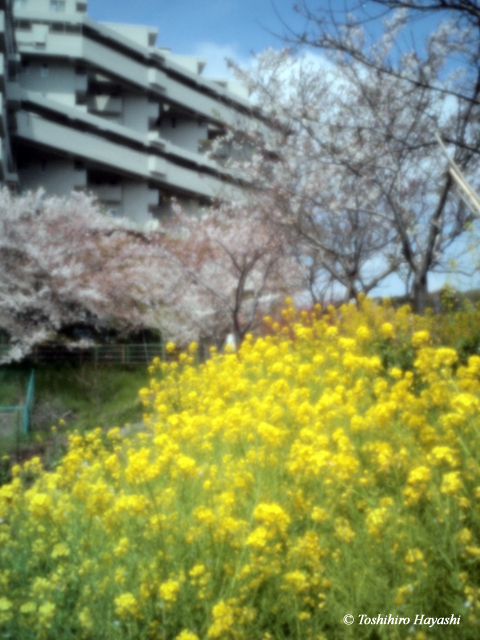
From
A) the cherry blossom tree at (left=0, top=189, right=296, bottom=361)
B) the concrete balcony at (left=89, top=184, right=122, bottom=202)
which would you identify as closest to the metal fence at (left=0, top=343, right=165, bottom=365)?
the cherry blossom tree at (left=0, top=189, right=296, bottom=361)

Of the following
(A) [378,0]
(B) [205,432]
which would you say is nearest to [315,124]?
(A) [378,0]

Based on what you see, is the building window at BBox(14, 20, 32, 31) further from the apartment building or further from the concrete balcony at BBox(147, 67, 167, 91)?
the concrete balcony at BBox(147, 67, 167, 91)

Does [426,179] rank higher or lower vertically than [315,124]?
lower

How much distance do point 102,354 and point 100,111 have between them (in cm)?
1326

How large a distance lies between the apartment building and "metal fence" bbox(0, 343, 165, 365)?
684 centimetres

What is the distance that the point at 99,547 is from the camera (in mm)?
2607

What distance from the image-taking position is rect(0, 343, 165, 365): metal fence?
1535 centimetres

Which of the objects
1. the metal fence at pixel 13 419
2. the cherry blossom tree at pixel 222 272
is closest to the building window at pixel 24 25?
the cherry blossom tree at pixel 222 272

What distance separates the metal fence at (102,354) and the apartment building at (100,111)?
6841 mm

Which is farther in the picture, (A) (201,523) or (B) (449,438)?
(B) (449,438)

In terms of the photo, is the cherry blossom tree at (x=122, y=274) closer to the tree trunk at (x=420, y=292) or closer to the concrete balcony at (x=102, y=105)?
the tree trunk at (x=420, y=292)

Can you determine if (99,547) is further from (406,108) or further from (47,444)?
(406,108)

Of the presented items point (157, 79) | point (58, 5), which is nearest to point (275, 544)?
point (58, 5)

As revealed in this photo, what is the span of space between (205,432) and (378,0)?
3205mm
